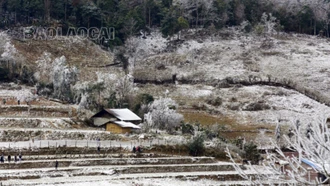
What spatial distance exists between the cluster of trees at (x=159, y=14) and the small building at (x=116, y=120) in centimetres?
2840

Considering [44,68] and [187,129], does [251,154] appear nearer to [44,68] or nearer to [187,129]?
[187,129]

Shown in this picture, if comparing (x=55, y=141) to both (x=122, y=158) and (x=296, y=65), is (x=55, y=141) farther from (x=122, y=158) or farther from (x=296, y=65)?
(x=296, y=65)

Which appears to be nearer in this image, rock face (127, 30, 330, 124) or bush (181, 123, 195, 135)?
bush (181, 123, 195, 135)

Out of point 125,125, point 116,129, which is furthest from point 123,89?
point 125,125

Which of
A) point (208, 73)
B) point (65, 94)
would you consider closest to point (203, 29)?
point (208, 73)

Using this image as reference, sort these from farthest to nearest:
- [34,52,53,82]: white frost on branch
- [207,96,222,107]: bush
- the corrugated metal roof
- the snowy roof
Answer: [207,96,222,107]: bush, [34,52,53,82]: white frost on branch, the corrugated metal roof, the snowy roof

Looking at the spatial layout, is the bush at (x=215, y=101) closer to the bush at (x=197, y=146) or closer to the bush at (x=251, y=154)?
the bush at (x=251, y=154)

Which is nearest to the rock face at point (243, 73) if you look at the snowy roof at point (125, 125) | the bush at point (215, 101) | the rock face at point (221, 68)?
the rock face at point (221, 68)

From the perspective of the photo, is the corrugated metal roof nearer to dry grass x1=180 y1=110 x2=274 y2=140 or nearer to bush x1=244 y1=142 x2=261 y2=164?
dry grass x1=180 y1=110 x2=274 y2=140

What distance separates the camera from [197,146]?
35844 millimetres

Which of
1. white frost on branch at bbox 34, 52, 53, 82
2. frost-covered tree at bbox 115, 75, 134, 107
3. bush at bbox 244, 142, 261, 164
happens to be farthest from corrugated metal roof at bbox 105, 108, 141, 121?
white frost on branch at bbox 34, 52, 53, 82

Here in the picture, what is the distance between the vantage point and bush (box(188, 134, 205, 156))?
35.8 m

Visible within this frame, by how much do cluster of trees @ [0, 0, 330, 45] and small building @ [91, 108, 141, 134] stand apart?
2840 cm

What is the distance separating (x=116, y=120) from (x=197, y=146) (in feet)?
27.0
